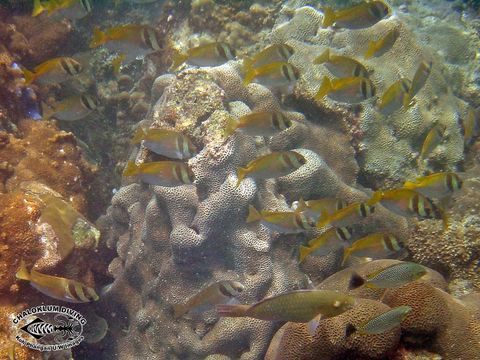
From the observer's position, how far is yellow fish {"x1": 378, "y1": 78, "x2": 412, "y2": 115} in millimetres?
4738

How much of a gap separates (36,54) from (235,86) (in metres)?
4.25

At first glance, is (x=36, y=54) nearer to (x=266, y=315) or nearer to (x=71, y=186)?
(x=71, y=186)

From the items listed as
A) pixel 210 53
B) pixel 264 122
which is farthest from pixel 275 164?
pixel 210 53

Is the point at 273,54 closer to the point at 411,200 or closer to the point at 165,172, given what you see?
the point at 165,172

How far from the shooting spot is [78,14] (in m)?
4.85

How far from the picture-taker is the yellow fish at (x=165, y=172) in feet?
11.9

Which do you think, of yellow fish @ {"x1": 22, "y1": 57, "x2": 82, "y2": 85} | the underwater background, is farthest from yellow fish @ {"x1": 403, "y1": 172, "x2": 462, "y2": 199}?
yellow fish @ {"x1": 22, "y1": 57, "x2": 82, "y2": 85}

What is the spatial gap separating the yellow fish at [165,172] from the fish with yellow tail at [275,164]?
2.04 ft

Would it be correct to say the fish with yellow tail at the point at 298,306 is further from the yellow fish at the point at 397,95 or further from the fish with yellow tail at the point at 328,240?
the yellow fish at the point at 397,95

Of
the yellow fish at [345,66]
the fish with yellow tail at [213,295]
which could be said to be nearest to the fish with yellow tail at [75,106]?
the fish with yellow tail at [213,295]

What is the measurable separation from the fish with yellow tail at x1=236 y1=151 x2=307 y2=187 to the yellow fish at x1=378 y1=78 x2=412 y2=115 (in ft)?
5.76

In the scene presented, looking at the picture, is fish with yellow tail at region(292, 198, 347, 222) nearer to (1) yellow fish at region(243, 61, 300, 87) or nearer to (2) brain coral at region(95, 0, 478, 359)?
(2) brain coral at region(95, 0, 478, 359)

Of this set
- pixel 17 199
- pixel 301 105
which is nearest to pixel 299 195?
pixel 301 105

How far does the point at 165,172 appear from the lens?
366 centimetres
